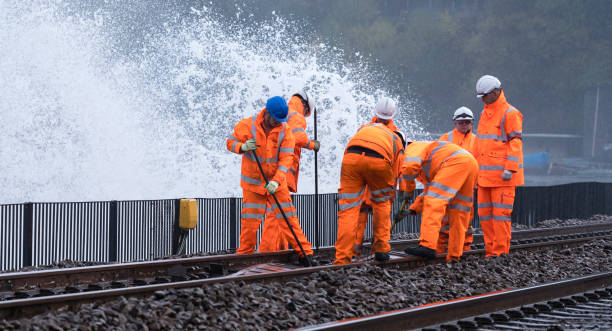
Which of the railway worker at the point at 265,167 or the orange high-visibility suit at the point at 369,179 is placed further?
the railway worker at the point at 265,167

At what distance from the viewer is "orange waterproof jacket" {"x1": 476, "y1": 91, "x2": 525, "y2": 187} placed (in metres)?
9.48

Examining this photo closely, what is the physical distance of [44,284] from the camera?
274 inches

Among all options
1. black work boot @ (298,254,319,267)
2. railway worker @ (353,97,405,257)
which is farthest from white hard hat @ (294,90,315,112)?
black work boot @ (298,254,319,267)

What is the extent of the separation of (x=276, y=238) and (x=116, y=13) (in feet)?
132

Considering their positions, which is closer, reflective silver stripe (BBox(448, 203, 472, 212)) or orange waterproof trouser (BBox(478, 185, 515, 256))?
reflective silver stripe (BBox(448, 203, 472, 212))

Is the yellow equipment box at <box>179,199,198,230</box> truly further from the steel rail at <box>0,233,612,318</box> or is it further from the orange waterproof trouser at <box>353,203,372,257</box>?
the steel rail at <box>0,233,612,318</box>

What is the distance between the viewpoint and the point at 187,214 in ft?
34.6

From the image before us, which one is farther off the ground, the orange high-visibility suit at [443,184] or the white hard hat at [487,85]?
the white hard hat at [487,85]

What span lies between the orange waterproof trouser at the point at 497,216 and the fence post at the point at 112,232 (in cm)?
518

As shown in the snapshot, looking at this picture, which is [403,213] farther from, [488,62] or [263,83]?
[488,62]

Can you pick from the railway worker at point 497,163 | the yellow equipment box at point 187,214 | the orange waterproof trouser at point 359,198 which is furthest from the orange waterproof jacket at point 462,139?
the yellow equipment box at point 187,214

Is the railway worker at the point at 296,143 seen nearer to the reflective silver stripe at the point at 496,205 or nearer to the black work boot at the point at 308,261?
the black work boot at the point at 308,261

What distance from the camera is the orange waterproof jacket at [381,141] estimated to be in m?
8.09

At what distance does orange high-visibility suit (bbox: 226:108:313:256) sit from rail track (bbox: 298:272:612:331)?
2.96 metres
